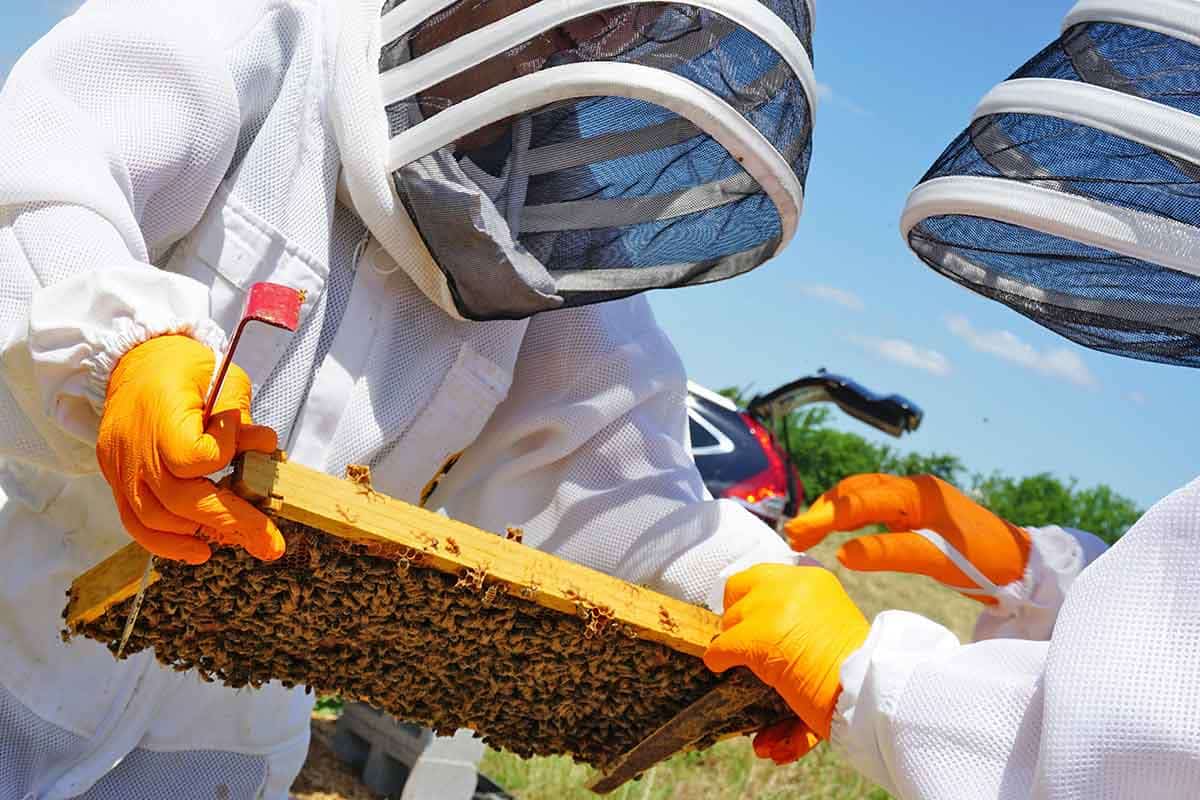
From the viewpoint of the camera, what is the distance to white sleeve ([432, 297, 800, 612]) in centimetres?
312

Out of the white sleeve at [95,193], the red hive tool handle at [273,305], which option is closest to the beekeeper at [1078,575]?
the red hive tool handle at [273,305]

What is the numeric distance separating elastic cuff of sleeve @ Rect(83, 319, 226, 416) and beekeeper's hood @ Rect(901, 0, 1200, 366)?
5.60ft

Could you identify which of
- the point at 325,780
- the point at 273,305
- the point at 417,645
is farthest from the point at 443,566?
the point at 325,780

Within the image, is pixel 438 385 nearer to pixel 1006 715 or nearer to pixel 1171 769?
pixel 1006 715

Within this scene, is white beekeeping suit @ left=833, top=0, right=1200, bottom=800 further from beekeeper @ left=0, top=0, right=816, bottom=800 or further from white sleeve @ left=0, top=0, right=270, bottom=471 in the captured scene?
white sleeve @ left=0, top=0, right=270, bottom=471

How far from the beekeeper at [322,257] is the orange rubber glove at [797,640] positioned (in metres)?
0.34

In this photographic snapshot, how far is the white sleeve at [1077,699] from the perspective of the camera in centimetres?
196

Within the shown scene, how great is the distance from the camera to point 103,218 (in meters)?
2.35

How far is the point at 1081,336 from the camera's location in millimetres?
3305

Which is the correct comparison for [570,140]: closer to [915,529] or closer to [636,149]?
[636,149]

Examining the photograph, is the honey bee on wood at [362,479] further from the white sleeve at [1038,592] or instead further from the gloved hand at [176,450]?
the white sleeve at [1038,592]

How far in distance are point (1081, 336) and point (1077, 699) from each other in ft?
5.01

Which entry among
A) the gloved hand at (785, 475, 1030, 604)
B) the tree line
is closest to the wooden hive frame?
the gloved hand at (785, 475, 1030, 604)

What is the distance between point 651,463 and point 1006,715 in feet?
4.11
